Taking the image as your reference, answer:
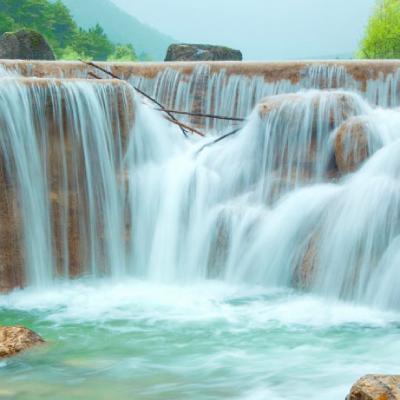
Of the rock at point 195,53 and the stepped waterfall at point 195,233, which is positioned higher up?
the rock at point 195,53

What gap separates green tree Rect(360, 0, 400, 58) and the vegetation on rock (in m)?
16.4

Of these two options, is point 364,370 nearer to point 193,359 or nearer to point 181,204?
point 193,359

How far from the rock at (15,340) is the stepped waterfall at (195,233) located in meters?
0.19

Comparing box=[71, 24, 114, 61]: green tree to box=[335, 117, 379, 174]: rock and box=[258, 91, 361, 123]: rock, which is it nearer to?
box=[258, 91, 361, 123]: rock

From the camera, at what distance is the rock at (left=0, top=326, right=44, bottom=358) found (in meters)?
6.17

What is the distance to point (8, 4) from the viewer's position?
4194 centimetres

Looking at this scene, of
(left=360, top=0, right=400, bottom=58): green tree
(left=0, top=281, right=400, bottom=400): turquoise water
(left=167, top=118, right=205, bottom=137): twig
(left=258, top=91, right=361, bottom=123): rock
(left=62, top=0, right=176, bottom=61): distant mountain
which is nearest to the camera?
(left=0, top=281, right=400, bottom=400): turquoise water

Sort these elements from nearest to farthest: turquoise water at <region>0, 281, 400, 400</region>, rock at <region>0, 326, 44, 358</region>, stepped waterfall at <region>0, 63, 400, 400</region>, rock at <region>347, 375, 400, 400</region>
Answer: rock at <region>347, 375, 400, 400</region>
turquoise water at <region>0, 281, 400, 400</region>
rock at <region>0, 326, 44, 358</region>
stepped waterfall at <region>0, 63, 400, 400</region>

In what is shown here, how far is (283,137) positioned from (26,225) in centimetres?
347

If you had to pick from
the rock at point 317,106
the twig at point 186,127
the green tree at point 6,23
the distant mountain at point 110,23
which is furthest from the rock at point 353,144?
the distant mountain at point 110,23

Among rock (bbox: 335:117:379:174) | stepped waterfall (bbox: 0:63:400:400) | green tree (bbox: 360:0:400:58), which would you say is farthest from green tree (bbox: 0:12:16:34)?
rock (bbox: 335:117:379:174)

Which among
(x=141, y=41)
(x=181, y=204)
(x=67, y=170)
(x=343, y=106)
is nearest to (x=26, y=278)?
(x=67, y=170)

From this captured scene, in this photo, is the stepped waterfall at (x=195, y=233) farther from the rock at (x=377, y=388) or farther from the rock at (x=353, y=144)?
the rock at (x=377, y=388)

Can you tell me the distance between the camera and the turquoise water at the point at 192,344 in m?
5.55
